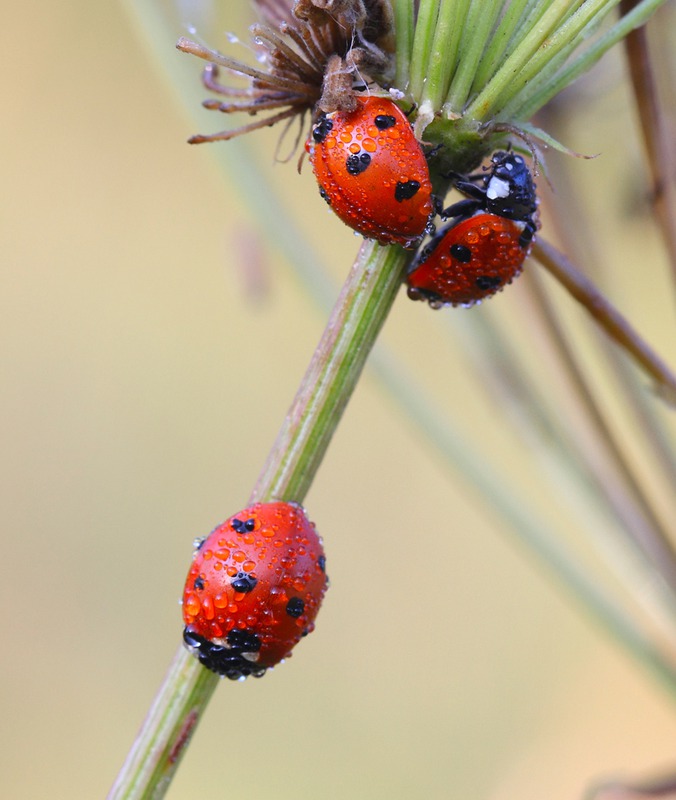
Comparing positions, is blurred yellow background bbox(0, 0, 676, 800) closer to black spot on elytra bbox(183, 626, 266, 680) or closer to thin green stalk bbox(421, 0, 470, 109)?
black spot on elytra bbox(183, 626, 266, 680)

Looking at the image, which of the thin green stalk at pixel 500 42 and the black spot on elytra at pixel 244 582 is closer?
the thin green stalk at pixel 500 42

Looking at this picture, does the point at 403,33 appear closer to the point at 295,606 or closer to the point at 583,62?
the point at 583,62

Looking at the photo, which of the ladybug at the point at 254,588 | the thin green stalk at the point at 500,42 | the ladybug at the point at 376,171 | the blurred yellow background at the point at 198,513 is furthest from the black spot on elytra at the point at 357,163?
the blurred yellow background at the point at 198,513

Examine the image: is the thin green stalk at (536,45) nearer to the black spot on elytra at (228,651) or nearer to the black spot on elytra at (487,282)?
the black spot on elytra at (487,282)

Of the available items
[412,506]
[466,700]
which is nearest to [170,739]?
[466,700]

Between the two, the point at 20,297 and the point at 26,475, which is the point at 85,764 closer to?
the point at 26,475

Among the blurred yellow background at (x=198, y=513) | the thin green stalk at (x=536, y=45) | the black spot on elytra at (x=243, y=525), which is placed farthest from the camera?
the blurred yellow background at (x=198, y=513)

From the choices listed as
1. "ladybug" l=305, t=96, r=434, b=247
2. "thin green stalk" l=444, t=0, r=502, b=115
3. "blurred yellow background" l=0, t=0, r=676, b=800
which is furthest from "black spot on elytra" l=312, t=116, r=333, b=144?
"blurred yellow background" l=0, t=0, r=676, b=800
